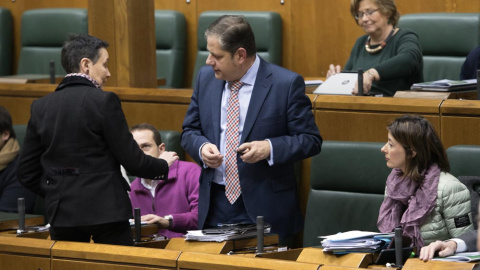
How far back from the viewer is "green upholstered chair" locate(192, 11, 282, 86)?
238 inches

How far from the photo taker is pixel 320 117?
13.2 ft

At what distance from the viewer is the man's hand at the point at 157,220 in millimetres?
3608

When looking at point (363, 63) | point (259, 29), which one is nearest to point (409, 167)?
point (363, 63)

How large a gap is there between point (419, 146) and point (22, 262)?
1.36 meters

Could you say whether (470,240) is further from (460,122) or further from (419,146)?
(460,122)

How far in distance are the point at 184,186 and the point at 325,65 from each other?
2.62m

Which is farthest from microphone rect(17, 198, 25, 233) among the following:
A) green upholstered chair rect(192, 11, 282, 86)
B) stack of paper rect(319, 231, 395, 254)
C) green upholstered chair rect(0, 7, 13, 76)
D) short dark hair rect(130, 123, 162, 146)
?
green upholstered chair rect(0, 7, 13, 76)

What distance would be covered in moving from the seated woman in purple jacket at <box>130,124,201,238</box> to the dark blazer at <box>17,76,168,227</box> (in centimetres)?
74

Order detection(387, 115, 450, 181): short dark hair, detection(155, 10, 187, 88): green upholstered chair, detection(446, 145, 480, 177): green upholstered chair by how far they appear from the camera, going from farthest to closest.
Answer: detection(155, 10, 187, 88): green upholstered chair
detection(446, 145, 480, 177): green upholstered chair
detection(387, 115, 450, 181): short dark hair

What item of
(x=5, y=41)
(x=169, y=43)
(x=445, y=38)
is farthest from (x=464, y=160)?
(x=5, y=41)

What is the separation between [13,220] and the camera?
3838mm

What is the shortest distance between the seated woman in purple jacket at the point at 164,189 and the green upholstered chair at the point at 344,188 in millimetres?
474

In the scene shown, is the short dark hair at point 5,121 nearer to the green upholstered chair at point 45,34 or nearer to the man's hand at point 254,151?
the man's hand at point 254,151

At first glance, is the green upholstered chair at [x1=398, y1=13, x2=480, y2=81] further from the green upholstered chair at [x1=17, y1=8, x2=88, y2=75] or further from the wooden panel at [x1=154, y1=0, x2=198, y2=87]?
the green upholstered chair at [x1=17, y1=8, x2=88, y2=75]
